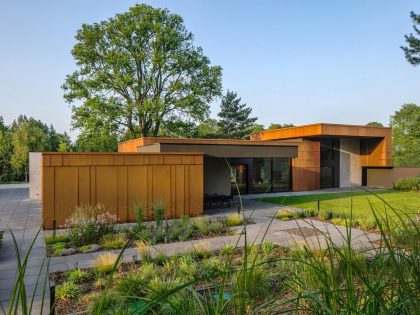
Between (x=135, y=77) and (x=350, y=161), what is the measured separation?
20.2 m

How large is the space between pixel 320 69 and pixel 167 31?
15.9 m

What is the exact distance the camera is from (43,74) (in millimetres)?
17984

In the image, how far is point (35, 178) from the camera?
19.8 m

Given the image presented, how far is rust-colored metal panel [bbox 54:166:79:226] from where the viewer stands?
11.5 metres

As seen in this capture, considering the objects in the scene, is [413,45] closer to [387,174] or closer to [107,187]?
[387,174]

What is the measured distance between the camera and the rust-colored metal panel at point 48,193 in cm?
1119

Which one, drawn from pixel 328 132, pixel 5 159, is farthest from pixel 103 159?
pixel 5 159

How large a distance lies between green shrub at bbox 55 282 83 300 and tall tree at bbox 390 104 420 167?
123ft

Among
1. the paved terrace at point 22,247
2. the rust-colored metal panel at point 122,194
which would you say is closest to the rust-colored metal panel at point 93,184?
the rust-colored metal panel at point 122,194

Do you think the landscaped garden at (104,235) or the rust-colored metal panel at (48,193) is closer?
the landscaped garden at (104,235)

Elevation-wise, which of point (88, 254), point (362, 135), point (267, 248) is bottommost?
point (88, 254)

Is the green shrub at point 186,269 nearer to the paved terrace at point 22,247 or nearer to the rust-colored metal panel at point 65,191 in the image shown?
the paved terrace at point 22,247

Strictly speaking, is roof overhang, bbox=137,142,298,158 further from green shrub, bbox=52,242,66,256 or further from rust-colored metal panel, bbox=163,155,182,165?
green shrub, bbox=52,242,66,256

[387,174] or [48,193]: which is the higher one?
[48,193]
